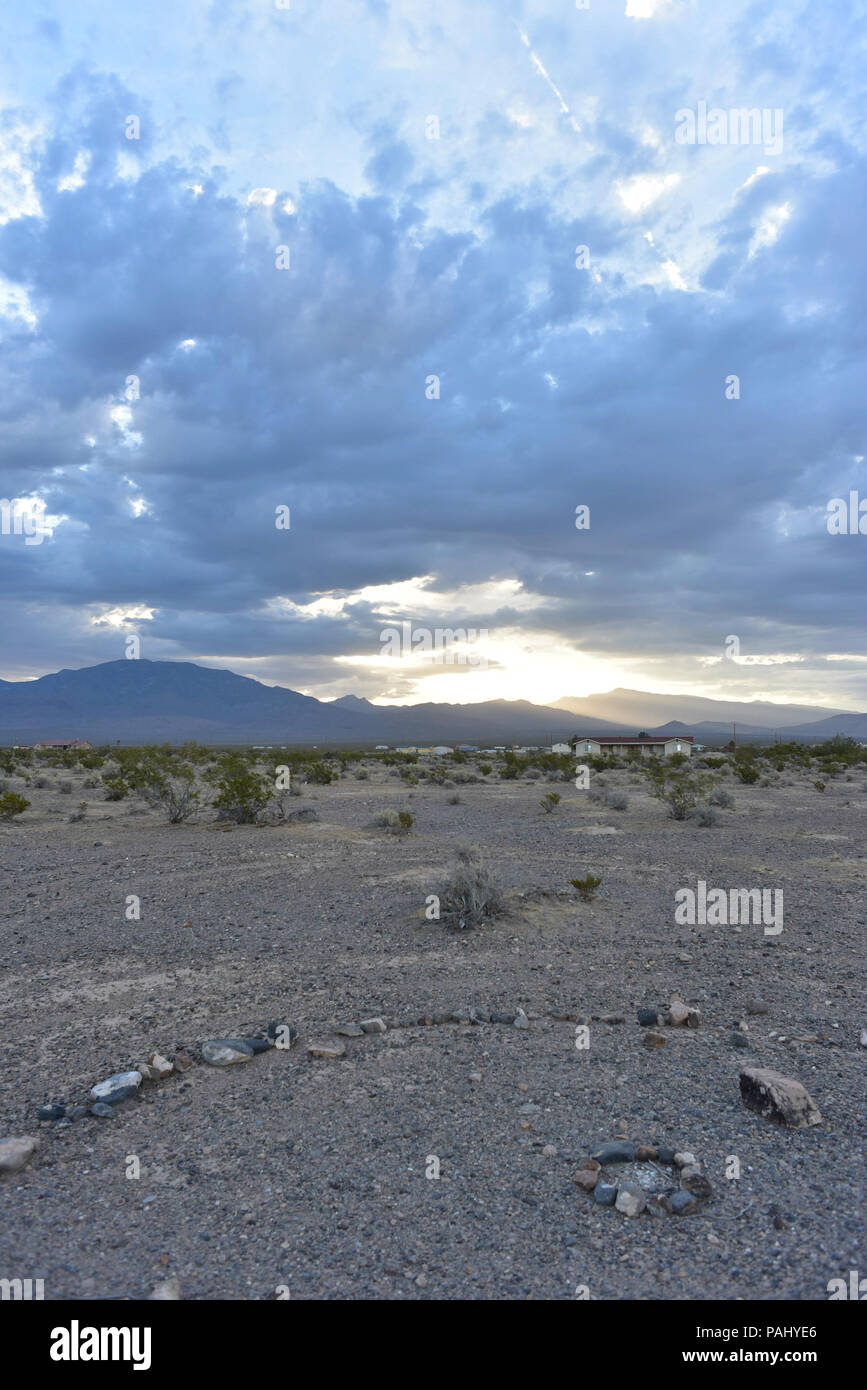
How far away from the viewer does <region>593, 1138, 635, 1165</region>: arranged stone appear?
462 centimetres

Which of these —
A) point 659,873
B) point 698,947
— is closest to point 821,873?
point 659,873

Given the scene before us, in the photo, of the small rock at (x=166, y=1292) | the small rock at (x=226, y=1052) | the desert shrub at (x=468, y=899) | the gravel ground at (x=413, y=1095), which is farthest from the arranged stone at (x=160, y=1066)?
the desert shrub at (x=468, y=899)

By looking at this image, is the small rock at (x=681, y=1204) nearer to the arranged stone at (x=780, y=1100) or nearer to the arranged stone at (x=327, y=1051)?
the arranged stone at (x=780, y=1100)

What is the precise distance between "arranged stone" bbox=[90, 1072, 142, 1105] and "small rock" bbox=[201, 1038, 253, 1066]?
1.95 feet

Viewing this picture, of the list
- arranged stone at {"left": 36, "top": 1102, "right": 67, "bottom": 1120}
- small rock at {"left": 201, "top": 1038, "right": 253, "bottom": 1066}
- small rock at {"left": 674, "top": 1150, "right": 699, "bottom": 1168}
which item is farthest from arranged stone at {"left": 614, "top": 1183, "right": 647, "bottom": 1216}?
arranged stone at {"left": 36, "top": 1102, "right": 67, "bottom": 1120}

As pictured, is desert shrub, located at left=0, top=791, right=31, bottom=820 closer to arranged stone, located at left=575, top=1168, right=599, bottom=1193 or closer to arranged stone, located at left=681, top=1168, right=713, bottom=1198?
arranged stone, located at left=575, top=1168, right=599, bottom=1193

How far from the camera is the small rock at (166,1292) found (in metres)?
3.58

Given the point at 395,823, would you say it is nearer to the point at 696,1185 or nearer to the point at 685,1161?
the point at 685,1161

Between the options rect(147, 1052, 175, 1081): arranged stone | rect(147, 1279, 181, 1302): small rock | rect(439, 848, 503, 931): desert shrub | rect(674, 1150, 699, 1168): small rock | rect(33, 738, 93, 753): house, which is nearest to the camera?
rect(147, 1279, 181, 1302): small rock

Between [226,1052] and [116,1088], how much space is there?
910 millimetres

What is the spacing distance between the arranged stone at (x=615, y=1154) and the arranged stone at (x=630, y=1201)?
1.01 feet

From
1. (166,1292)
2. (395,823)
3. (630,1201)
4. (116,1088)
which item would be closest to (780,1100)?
(630,1201)

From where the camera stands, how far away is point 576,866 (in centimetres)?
1466
